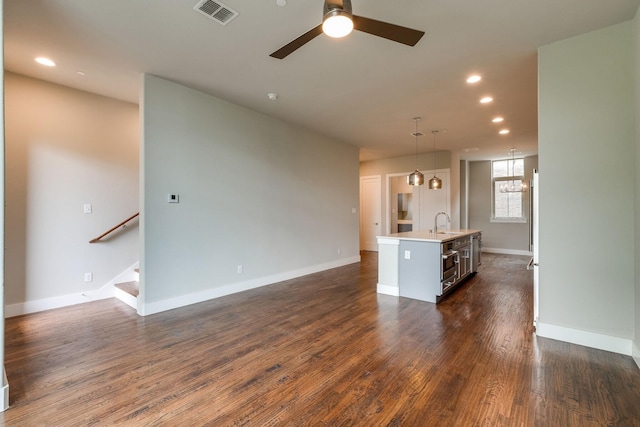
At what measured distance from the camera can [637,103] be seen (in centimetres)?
242

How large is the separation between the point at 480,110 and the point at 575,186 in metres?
2.42

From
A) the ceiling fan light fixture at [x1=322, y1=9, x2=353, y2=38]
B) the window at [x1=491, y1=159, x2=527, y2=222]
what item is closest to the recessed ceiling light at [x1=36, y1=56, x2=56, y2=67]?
the ceiling fan light fixture at [x1=322, y1=9, x2=353, y2=38]

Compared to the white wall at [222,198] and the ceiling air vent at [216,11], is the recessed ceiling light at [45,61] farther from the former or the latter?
the ceiling air vent at [216,11]

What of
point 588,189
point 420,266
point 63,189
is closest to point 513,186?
point 420,266

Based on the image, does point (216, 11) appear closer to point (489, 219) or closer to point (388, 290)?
point (388, 290)

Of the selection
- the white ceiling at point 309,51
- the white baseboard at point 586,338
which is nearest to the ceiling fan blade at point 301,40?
the white ceiling at point 309,51

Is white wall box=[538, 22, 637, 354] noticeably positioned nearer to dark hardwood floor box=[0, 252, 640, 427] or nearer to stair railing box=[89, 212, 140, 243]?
dark hardwood floor box=[0, 252, 640, 427]

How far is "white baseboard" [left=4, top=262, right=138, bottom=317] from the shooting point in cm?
356

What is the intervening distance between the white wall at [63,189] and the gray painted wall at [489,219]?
915 cm

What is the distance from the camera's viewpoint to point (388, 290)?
4.42m

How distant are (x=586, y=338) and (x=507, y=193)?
707cm

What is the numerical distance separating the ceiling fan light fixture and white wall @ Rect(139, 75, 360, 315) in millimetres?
2854

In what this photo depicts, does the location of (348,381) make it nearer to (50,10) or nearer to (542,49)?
(542,49)

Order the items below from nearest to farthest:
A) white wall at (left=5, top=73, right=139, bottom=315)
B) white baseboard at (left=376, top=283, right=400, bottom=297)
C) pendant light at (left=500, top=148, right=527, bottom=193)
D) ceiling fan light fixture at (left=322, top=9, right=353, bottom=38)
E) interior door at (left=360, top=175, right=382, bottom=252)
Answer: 1. ceiling fan light fixture at (left=322, top=9, right=353, bottom=38)
2. white wall at (left=5, top=73, right=139, bottom=315)
3. white baseboard at (left=376, top=283, right=400, bottom=297)
4. pendant light at (left=500, top=148, right=527, bottom=193)
5. interior door at (left=360, top=175, right=382, bottom=252)
